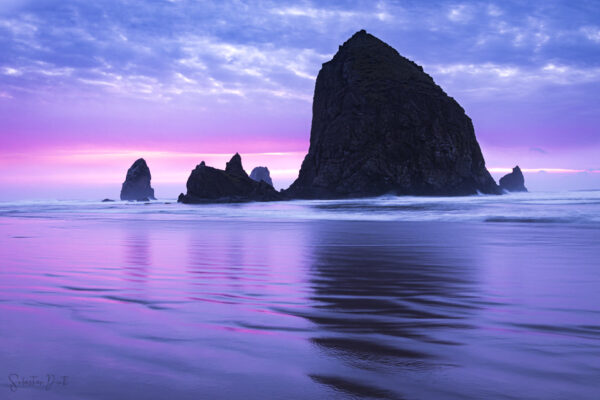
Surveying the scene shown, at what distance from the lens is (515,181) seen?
502ft

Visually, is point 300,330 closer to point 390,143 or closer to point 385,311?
point 385,311

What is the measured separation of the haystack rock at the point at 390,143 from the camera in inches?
3489

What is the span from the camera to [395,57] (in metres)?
108

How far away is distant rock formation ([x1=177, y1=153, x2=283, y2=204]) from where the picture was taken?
87.2 metres

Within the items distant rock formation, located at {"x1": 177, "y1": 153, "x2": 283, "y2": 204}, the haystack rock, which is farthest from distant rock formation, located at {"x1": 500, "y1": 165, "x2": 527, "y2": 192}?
distant rock formation, located at {"x1": 177, "y1": 153, "x2": 283, "y2": 204}

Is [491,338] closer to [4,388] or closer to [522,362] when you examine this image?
[522,362]

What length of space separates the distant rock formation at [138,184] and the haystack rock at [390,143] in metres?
78.5

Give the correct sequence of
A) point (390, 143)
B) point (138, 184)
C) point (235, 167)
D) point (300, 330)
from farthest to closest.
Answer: point (138, 184)
point (235, 167)
point (390, 143)
point (300, 330)
